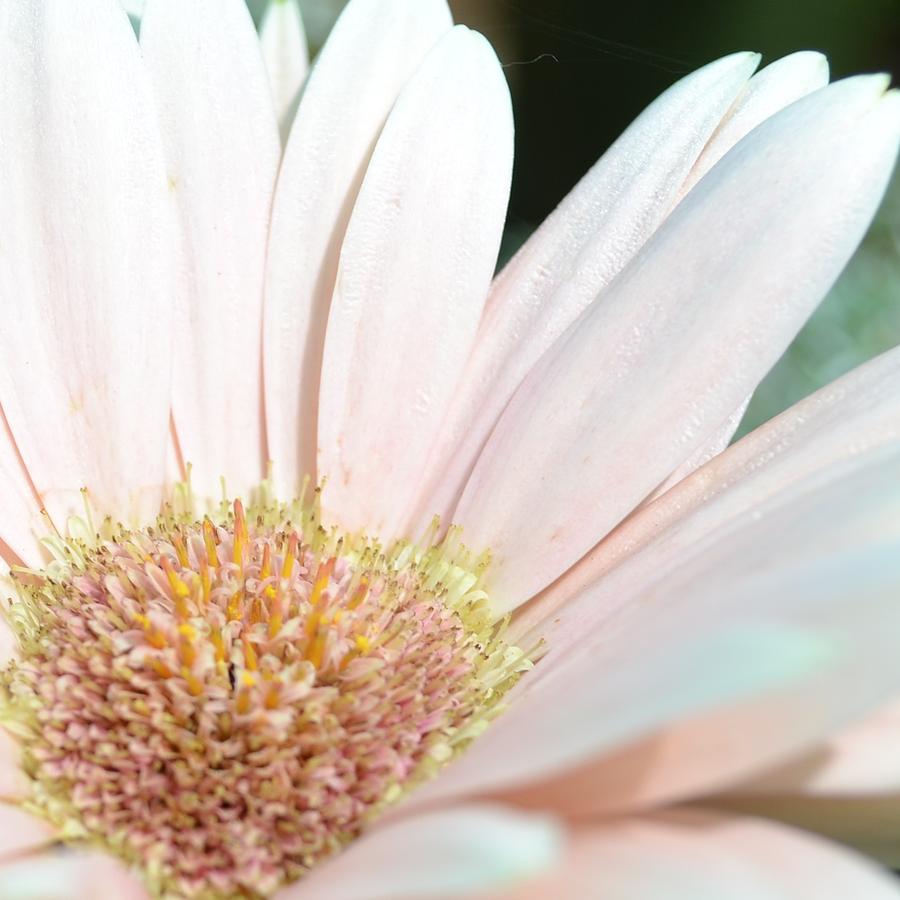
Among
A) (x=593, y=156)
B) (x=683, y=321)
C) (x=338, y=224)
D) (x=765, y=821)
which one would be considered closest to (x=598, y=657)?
(x=765, y=821)

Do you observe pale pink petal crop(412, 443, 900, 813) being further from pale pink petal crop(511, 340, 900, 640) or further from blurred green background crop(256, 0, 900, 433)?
blurred green background crop(256, 0, 900, 433)

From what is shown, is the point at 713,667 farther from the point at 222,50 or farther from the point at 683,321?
the point at 222,50

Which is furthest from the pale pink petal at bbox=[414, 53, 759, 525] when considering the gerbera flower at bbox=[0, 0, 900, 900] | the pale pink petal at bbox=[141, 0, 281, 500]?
the pale pink petal at bbox=[141, 0, 281, 500]

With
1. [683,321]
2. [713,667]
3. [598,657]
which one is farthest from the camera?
[683,321]

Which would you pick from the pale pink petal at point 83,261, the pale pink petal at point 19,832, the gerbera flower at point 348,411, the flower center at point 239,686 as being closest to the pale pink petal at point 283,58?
the gerbera flower at point 348,411

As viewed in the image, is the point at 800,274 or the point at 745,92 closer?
the point at 800,274

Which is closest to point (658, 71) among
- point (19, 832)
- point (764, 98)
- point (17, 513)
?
point (764, 98)

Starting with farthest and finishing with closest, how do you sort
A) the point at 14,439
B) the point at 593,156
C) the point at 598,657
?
the point at 593,156 < the point at 14,439 < the point at 598,657

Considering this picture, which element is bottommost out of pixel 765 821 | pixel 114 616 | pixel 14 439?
pixel 765 821
